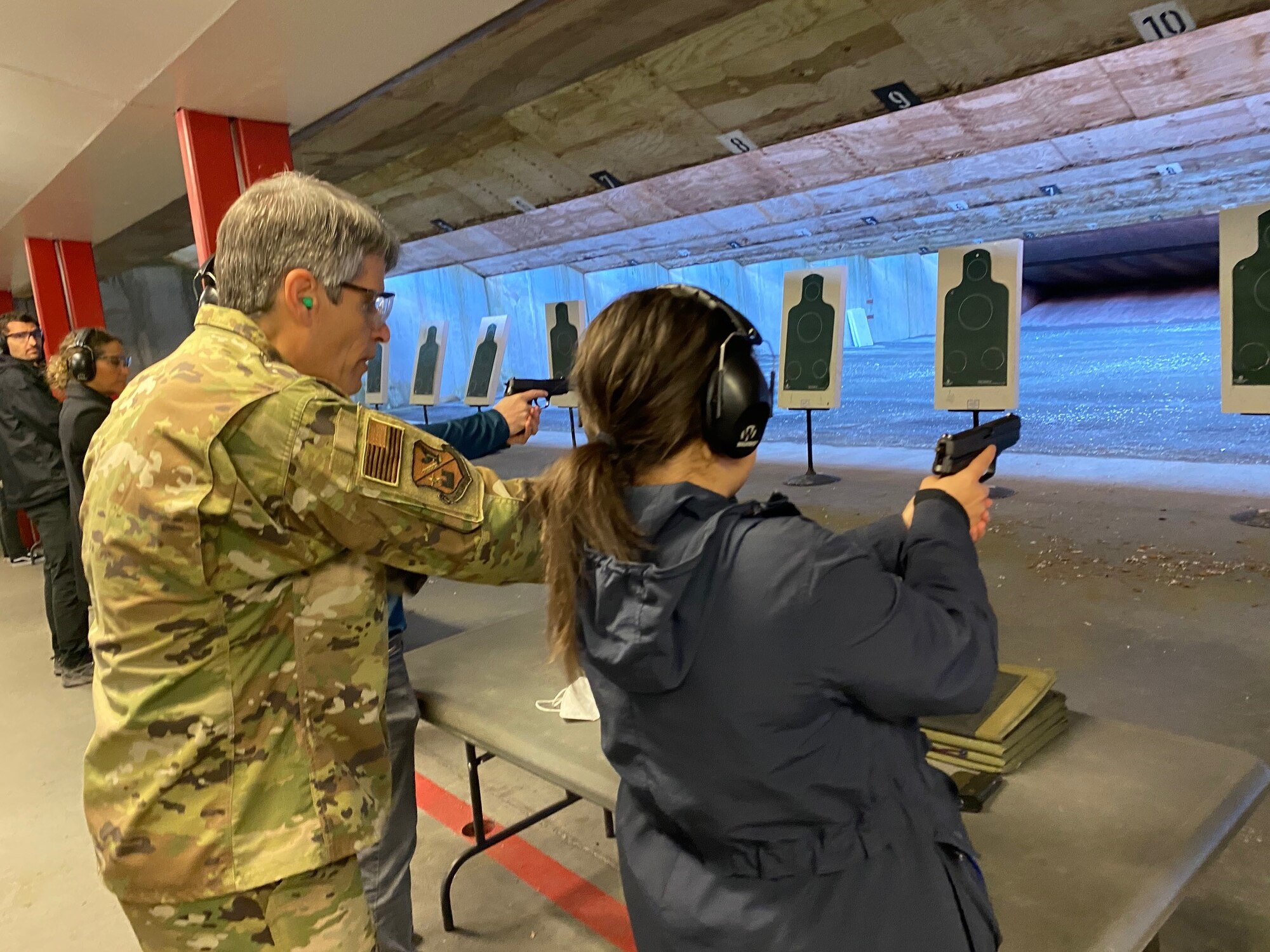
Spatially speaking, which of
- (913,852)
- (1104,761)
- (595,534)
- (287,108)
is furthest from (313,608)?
(287,108)

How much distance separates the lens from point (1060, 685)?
7.75ft

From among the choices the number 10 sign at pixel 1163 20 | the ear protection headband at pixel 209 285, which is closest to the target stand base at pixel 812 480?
the number 10 sign at pixel 1163 20

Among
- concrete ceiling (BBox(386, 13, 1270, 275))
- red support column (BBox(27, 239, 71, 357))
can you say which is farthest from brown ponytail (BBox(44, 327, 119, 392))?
concrete ceiling (BBox(386, 13, 1270, 275))

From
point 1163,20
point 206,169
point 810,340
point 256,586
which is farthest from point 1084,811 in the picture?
point 810,340

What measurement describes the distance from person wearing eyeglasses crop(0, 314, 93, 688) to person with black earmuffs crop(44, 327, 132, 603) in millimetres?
430

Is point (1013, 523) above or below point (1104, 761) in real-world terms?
below

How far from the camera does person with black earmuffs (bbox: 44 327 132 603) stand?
281cm

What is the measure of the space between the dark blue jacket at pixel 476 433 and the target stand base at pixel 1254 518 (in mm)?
3547

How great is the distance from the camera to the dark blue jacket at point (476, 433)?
140 cm

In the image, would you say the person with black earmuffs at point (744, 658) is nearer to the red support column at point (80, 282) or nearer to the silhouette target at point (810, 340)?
the silhouette target at point (810, 340)

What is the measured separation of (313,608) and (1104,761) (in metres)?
0.98

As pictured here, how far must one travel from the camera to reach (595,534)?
2.26 feet

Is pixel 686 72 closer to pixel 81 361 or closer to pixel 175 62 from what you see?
pixel 175 62

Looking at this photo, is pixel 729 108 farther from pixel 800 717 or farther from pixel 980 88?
pixel 800 717
